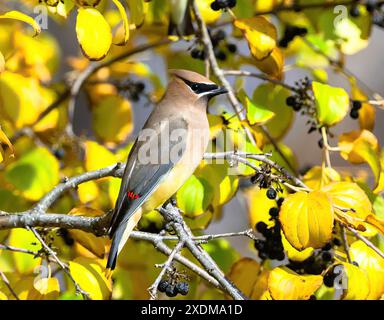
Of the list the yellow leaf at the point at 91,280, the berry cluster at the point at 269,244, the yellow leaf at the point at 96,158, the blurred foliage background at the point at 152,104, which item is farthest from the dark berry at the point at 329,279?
the yellow leaf at the point at 96,158

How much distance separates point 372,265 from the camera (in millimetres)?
2533

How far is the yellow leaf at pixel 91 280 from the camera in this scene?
2.47 m

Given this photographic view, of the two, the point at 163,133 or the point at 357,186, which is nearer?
the point at 357,186

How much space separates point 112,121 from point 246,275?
0.92m

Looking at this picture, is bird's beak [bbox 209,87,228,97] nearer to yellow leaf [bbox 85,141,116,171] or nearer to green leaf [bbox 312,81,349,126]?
green leaf [bbox 312,81,349,126]

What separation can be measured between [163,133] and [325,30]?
785mm

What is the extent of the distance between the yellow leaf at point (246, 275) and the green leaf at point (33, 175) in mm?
683

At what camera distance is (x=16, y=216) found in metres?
2.42

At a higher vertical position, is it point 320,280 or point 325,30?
point 325,30

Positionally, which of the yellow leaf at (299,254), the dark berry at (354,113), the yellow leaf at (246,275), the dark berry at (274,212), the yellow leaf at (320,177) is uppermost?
the dark berry at (354,113)

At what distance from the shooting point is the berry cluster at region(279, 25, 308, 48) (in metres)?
3.35

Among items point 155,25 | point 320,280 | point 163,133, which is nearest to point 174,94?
point 163,133

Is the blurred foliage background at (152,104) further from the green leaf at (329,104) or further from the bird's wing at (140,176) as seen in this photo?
the bird's wing at (140,176)
